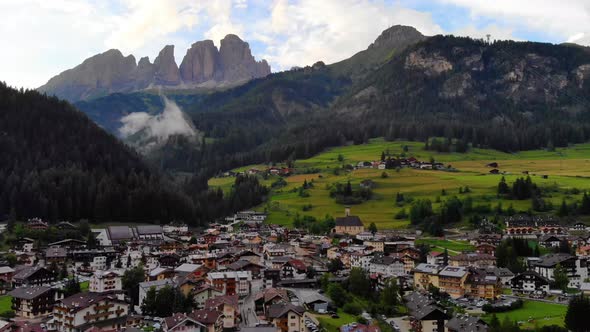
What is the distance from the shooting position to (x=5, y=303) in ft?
234

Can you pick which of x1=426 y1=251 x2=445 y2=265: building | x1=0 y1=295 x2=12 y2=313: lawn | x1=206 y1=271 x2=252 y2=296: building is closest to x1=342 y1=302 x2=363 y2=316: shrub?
x1=206 y1=271 x2=252 y2=296: building

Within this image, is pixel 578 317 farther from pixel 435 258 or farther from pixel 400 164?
pixel 400 164

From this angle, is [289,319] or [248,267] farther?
[248,267]

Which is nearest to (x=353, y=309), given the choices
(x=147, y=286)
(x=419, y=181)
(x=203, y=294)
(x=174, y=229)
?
(x=203, y=294)

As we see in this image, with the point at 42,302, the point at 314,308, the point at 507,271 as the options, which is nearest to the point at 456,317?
the point at 314,308

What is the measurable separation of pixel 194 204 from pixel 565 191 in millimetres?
75109

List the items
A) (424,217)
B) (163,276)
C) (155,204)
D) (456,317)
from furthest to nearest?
(155,204)
(424,217)
(163,276)
(456,317)

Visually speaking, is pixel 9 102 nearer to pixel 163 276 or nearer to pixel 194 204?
pixel 194 204

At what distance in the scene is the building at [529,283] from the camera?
75.0 m

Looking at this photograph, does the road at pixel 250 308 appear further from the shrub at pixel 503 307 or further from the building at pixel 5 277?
the building at pixel 5 277

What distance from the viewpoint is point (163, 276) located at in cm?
7806

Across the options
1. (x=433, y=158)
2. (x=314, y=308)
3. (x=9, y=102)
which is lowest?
(x=314, y=308)

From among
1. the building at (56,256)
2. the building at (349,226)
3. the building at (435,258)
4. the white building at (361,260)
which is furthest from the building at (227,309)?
the building at (349,226)

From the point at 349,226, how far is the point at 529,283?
164 feet
